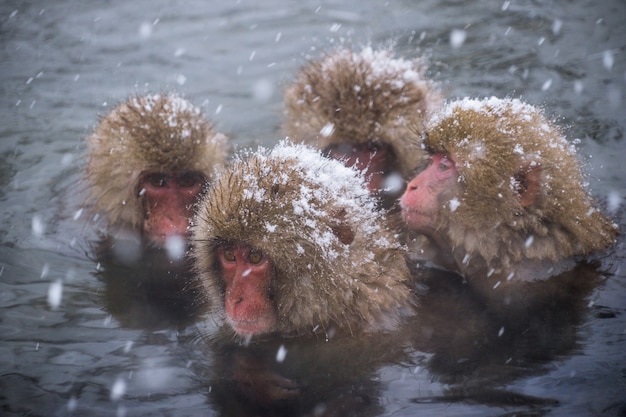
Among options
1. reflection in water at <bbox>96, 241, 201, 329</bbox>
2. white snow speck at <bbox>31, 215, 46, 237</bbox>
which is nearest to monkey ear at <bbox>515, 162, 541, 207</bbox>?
reflection in water at <bbox>96, 241, 201, 329</bbox>

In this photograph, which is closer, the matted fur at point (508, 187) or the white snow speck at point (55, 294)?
the matted fur at point (508, 187)

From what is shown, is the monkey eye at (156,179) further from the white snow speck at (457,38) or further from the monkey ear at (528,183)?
the white snow speck at (457,38)

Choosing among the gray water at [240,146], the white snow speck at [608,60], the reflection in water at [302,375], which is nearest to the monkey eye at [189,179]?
the gray water at [240,146]

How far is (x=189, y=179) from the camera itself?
4.58 metres

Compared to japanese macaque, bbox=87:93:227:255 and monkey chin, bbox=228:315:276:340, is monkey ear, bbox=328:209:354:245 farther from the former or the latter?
japanese macaque, bbox=87:93:227:255

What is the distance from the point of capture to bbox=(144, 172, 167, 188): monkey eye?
4.52 meters

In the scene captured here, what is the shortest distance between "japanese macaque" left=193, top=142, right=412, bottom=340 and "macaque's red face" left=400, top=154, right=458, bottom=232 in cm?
49

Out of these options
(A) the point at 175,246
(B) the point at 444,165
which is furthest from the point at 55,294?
(B) the point at 444,165

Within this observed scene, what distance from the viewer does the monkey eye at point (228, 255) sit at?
3.38 meters

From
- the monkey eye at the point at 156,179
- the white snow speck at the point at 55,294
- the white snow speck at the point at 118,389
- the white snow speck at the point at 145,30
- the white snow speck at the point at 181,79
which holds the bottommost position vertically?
the white snow speck at the point at 118,389

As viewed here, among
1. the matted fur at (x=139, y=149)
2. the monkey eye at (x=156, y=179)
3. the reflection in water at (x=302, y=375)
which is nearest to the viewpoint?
the reflection in water at (x=302, y=375)

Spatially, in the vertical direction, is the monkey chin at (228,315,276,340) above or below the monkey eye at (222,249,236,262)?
below

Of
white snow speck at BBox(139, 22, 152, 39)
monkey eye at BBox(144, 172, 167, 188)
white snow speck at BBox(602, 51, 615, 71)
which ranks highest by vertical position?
white snow speck at BBox(139, 22, 152, 39)

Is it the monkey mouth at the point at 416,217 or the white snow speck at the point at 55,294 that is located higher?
the monkey mouth at the point at 416,217
